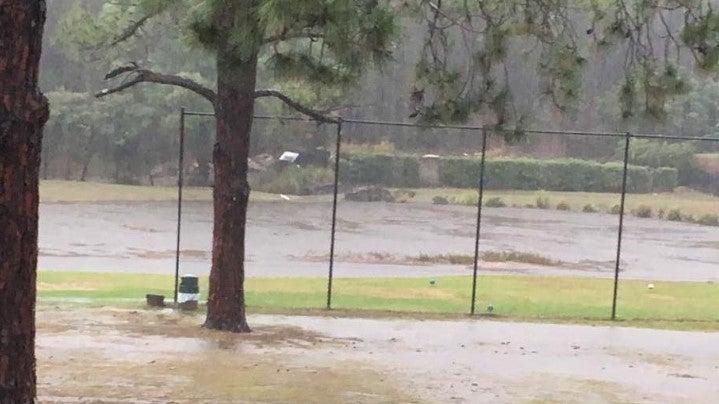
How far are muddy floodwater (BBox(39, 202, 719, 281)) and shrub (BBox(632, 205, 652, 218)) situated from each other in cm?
83

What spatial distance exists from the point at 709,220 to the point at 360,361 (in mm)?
30527

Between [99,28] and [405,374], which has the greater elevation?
[99,28]

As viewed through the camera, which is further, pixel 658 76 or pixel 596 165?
pixel 596 165

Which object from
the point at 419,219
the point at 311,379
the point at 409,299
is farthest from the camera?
the point at 419,219

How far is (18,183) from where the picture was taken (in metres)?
3.73

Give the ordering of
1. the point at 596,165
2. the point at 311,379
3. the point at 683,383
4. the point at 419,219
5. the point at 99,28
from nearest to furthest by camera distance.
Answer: the point at 311,379, the point at 683,383, the point at 99,28, the point at 419,219, the point at 596,165

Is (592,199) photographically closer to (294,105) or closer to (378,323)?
(378,323)

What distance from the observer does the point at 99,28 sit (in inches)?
517

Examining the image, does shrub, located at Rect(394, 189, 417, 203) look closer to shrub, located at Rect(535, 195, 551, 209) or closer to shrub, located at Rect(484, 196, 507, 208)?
shrub, located at Rect(484, 196, 507, 208)

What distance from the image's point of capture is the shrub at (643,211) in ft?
127

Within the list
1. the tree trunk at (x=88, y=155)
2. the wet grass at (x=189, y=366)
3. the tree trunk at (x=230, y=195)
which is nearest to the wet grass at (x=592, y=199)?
the tree trunk at (x=88, y=155)

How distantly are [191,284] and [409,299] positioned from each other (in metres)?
4.43

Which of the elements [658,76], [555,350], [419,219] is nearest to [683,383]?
[555,350]

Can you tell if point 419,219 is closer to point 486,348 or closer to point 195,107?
point 195,107
